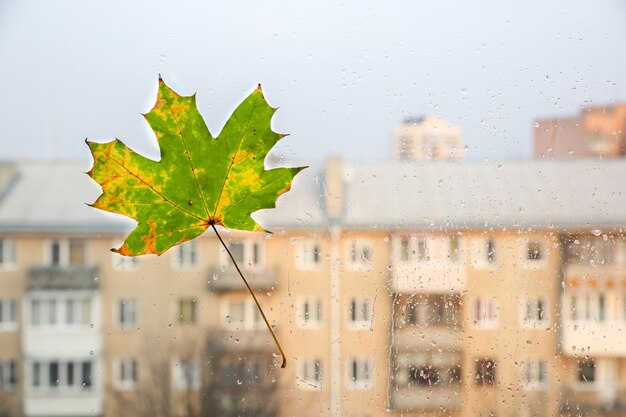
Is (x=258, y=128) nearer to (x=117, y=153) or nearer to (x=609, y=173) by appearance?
(x=117, y=153)

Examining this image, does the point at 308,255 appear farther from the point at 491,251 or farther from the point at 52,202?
the point at 52,202

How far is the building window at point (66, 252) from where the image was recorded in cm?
70

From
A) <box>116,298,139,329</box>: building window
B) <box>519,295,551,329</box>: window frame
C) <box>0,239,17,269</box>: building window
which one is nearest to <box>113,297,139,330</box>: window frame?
<box>116,298,139,329</box>: building window

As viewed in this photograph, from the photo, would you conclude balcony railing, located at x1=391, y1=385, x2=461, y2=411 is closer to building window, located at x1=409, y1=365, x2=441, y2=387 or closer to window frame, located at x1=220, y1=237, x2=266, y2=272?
building window, located at x1=409, y1=365, x2=441, y2=387

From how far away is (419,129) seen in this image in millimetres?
637

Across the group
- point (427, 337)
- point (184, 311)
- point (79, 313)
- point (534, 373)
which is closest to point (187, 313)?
point (184, 311)

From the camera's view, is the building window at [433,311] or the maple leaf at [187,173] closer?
the maple leaf at [187,173]

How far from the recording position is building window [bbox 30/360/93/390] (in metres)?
0.68

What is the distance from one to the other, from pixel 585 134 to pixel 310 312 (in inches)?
11.7

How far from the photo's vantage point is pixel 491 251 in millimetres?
647

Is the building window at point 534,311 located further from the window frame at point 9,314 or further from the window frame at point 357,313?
the window frame at point 9,314

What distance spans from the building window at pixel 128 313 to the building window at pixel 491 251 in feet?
1.07

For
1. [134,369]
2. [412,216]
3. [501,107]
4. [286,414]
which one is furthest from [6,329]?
[501,107]

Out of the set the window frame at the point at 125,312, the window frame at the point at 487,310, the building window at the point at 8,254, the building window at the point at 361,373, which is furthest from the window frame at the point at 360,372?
the building window at the point at 8,254
